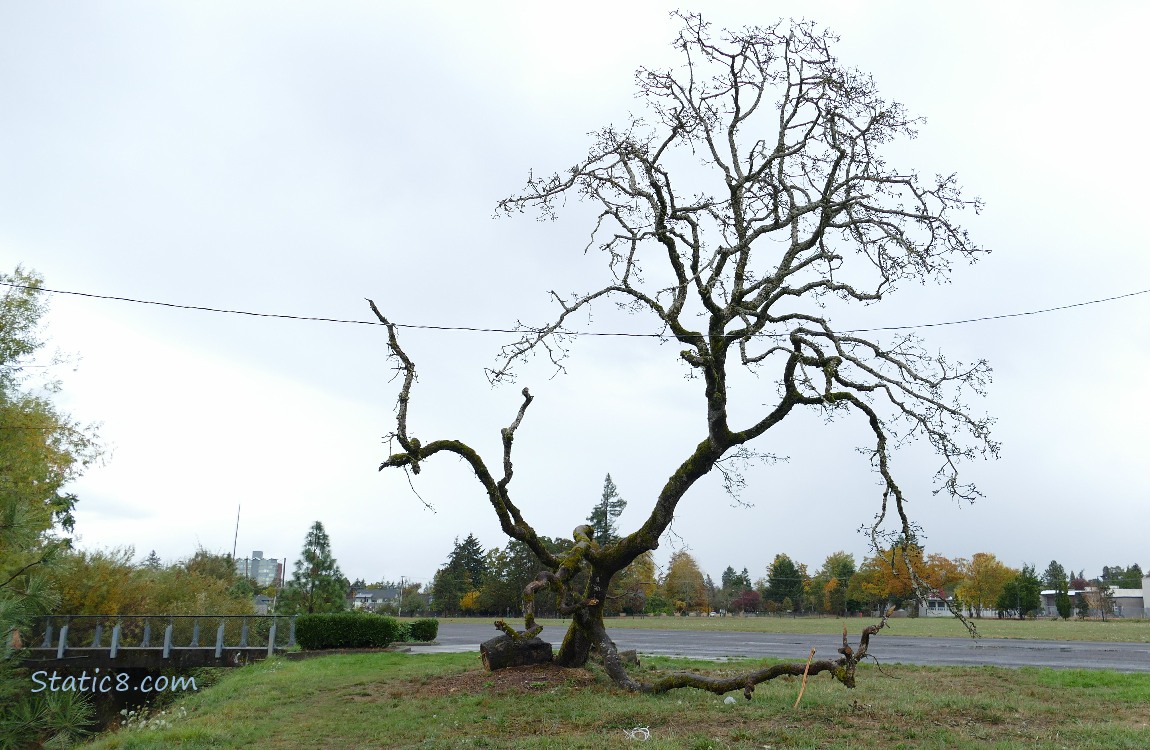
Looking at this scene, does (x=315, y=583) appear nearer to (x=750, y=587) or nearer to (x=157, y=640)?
(x=157, y=640)

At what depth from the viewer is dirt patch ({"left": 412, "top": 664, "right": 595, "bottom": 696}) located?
497 inches

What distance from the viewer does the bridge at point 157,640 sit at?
70.5 ft

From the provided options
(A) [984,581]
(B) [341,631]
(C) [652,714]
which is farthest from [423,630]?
(A) [984,581]

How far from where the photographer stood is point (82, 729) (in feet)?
21.3

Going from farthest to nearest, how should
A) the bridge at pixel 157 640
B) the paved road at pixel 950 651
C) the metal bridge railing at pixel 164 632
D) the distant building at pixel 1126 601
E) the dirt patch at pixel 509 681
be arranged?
the distant building at pixel 1126 601, the metal bridge railing at pixel 164 632, the bridge at pixel 157 640, the paved road at pixel 950 651, the dirt patch at pixel 509 681

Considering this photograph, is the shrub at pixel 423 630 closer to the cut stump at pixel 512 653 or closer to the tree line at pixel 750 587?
the cut stump at pixel 512 653

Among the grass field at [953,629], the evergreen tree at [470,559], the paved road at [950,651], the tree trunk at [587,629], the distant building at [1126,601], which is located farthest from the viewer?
the distant building at [1126,601]

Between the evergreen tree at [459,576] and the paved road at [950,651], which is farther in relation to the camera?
the evergreen tree at [459,576]

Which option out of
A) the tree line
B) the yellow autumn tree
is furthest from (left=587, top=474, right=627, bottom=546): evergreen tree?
the yellow autumn tree

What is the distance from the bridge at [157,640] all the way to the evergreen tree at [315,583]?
4.23m

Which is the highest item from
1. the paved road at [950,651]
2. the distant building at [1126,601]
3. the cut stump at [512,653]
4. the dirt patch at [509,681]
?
the cut stump at [512,653]

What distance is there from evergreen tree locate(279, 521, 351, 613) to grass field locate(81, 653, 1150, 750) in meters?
12.5

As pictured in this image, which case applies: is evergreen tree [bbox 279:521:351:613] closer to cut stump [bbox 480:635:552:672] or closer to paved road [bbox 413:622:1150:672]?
paved road [bbox 413:622:1150:672]

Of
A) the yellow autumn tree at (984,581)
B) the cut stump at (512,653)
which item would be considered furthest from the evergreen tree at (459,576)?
the cut stump at (512,653)
